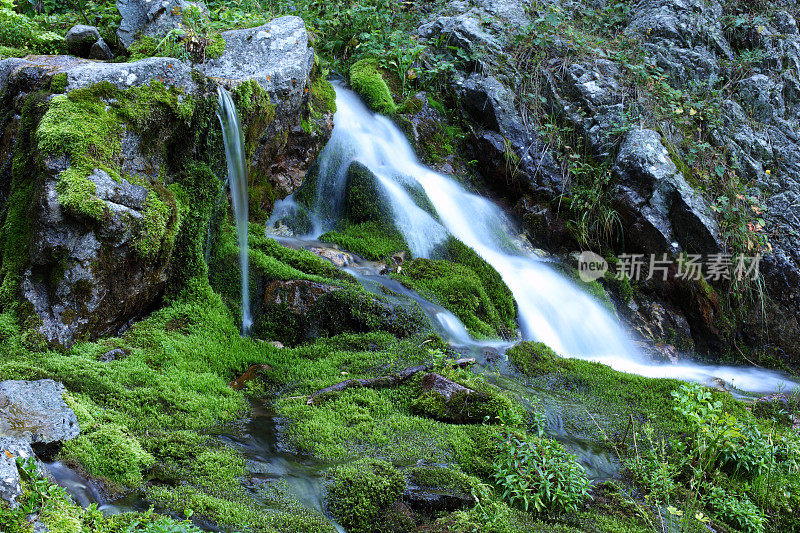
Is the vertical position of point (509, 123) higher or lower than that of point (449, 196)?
higher

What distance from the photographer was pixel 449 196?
10.2m

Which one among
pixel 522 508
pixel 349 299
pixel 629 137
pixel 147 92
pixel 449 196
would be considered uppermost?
pixel 629 137

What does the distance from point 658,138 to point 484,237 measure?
13.9ft

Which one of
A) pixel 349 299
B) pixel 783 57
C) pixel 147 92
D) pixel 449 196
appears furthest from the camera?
Answer: pixel 783 57

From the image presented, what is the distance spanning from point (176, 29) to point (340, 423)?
5542 millimetres

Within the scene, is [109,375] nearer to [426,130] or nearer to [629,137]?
[426,130]

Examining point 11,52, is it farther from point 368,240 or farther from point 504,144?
point 504,144

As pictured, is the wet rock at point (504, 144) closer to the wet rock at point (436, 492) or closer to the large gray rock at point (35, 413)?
the wet rock at point (436, 492)

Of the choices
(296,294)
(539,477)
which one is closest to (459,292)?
(296,294)

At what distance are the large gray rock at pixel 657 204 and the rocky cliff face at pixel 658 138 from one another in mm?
26

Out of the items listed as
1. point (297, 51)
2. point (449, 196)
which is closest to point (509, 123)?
point (449, 196)

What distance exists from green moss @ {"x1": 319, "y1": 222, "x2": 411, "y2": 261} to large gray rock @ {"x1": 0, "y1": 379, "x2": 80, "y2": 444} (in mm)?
5228

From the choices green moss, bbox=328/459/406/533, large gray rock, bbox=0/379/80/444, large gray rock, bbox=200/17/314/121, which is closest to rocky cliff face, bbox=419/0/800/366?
large gray rock, bbox=200/17/314/121

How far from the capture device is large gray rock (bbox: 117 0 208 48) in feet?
23.7
